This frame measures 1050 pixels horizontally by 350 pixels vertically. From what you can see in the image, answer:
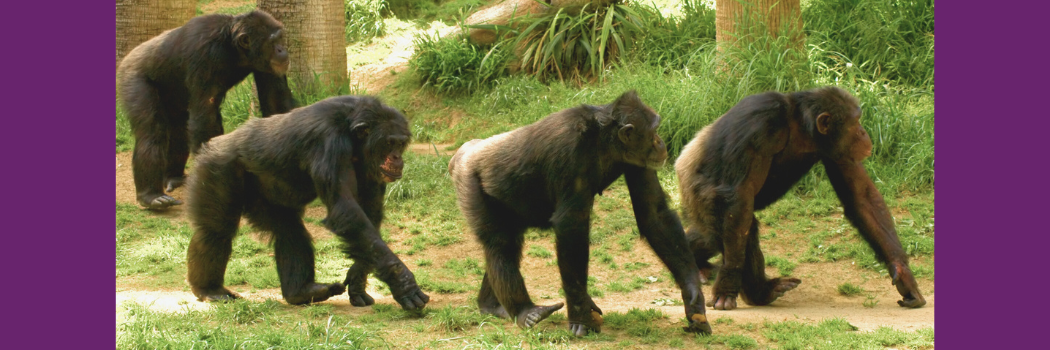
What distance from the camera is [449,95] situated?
1203 cm

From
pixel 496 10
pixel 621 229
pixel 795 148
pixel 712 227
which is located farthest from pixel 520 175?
pixel 496 10

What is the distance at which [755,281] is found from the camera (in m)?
6.66

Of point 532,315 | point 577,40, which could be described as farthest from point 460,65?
point 532,315

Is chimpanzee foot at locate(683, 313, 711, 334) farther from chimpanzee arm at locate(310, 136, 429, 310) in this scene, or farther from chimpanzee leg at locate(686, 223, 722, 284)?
chimpanzee arm at locate(310, 136, 429, 310)

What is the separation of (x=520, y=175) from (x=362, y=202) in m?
1.28

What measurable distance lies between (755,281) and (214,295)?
3931 mm

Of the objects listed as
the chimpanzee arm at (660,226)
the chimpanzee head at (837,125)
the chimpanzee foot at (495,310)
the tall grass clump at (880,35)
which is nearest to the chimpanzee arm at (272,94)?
the chimpanzee foot at (495,310)

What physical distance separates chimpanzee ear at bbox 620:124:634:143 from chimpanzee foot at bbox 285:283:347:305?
7.69ft

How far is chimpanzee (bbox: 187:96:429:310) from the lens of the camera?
5895 millimetres

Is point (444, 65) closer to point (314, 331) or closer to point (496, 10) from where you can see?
point (496, 10)

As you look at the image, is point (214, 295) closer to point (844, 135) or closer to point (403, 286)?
point (403, 286)

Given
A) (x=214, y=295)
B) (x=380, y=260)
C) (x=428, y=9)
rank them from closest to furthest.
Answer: (x=380, y=260) → (x=214, y=295) → (x=428, y=9)

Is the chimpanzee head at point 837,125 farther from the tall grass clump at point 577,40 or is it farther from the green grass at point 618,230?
the tall grass clump at point 577,40

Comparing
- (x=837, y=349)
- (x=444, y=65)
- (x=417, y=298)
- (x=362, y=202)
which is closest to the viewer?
(x=837, y=349)
